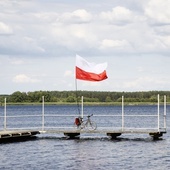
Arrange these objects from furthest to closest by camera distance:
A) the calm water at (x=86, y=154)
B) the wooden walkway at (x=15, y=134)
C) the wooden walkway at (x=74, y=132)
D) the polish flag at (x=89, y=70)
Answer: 1. the wooden walkway at (x=74, y=132)
2. the wooden walkway at (x=15, y=134)
3. the polish flag at (x=89, y=70)
4. the calm water at (x=86, y=154)

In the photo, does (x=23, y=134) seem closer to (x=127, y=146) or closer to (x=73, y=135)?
(x=73, y=135)

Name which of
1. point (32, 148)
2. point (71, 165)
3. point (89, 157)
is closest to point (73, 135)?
point (32, 148)

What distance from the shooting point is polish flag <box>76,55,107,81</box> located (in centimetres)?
4572

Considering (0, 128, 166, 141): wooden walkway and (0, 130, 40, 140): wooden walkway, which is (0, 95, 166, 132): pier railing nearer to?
(0, 128, 166, 141): wooden walkway

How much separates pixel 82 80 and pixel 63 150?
21.1 feet

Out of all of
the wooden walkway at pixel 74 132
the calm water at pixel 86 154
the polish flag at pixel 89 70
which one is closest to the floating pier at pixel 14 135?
the wooden walkway at pixel 74 132

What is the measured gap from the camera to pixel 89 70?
46.4 m

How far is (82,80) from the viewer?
46.6m

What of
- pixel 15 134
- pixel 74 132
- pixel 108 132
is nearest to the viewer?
pixel 15 134

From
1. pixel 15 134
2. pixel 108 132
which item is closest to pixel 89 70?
pixel 108 132

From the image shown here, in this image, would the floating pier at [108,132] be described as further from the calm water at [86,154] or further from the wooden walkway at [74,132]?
the calm water at [86,154]

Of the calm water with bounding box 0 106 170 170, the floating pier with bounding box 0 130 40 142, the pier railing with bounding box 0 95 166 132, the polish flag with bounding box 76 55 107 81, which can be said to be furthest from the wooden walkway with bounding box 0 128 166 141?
the polish flag with bounding box 76 55 107 81

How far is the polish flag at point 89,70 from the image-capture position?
45719mm

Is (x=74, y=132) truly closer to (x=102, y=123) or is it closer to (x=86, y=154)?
(x=86, y=154)
